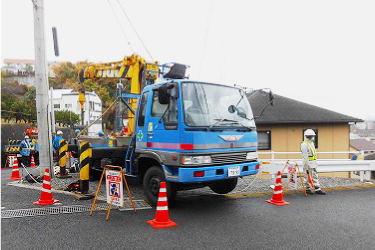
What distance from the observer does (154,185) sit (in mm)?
6293

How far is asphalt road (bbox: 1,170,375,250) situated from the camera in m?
4.31

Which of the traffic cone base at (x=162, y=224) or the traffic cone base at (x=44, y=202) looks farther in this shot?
the traffic cone base at (x=44, y=202)

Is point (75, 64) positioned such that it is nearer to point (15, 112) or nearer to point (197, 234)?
point (15, 112)

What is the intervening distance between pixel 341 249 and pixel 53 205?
5.66m

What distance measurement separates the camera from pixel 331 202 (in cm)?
694

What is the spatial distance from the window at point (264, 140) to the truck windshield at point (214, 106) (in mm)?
10415

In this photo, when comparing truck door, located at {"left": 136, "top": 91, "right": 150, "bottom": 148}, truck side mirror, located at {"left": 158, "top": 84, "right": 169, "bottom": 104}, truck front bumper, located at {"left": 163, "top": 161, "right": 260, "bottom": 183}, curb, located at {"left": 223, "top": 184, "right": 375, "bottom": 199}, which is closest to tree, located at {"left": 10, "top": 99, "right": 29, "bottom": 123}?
truck door, located at {"left": 136, "top": 91, "right": 150, "bottom": 148}

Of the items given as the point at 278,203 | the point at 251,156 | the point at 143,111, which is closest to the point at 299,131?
the point at 278,203

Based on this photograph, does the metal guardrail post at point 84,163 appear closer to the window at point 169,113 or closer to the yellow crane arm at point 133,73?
the yellow crane arm at point 133,73

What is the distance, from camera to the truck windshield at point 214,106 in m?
5.77

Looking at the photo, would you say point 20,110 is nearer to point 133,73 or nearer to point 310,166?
point 133,73

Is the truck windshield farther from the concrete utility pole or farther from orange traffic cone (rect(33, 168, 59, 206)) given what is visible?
the concrete utility pole

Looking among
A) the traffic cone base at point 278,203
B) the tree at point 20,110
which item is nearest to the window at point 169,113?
the traffic cone base at point 278,203

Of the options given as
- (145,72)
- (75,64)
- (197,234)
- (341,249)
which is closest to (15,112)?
(145,72)
